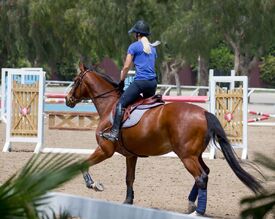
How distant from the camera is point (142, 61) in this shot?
10.2 m

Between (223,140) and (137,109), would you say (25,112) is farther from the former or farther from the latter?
(223,140)

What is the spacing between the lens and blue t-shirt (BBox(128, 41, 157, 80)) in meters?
10.1

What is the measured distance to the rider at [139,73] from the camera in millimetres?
10148

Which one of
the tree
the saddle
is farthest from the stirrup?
the tree

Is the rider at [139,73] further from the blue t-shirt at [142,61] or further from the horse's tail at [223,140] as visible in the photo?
the horse's tail at [223,140]

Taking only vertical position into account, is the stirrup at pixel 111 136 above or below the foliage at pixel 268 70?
above

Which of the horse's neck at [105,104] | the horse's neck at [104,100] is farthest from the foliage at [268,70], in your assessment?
the horse's neck at [105,104]

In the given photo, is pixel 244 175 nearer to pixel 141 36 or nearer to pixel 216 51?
pixel 141 36

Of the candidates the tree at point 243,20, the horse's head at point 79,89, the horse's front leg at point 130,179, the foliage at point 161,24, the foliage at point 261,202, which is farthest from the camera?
the foliage at point 161,24

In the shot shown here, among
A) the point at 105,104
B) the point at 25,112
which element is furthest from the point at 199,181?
the point at 25,112

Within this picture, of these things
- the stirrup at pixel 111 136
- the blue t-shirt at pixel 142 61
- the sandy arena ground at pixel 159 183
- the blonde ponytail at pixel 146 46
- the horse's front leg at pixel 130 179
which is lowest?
the sandy arena ground at pixel 159 183

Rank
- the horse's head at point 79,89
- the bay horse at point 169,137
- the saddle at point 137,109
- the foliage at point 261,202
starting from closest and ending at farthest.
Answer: the foliage at point 261,202 → the bay horse at point 169,137 → the saddle at point 137,109 → the horse's head at point 79,89

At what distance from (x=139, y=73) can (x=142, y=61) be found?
0.51ft

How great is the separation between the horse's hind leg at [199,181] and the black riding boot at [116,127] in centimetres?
103
